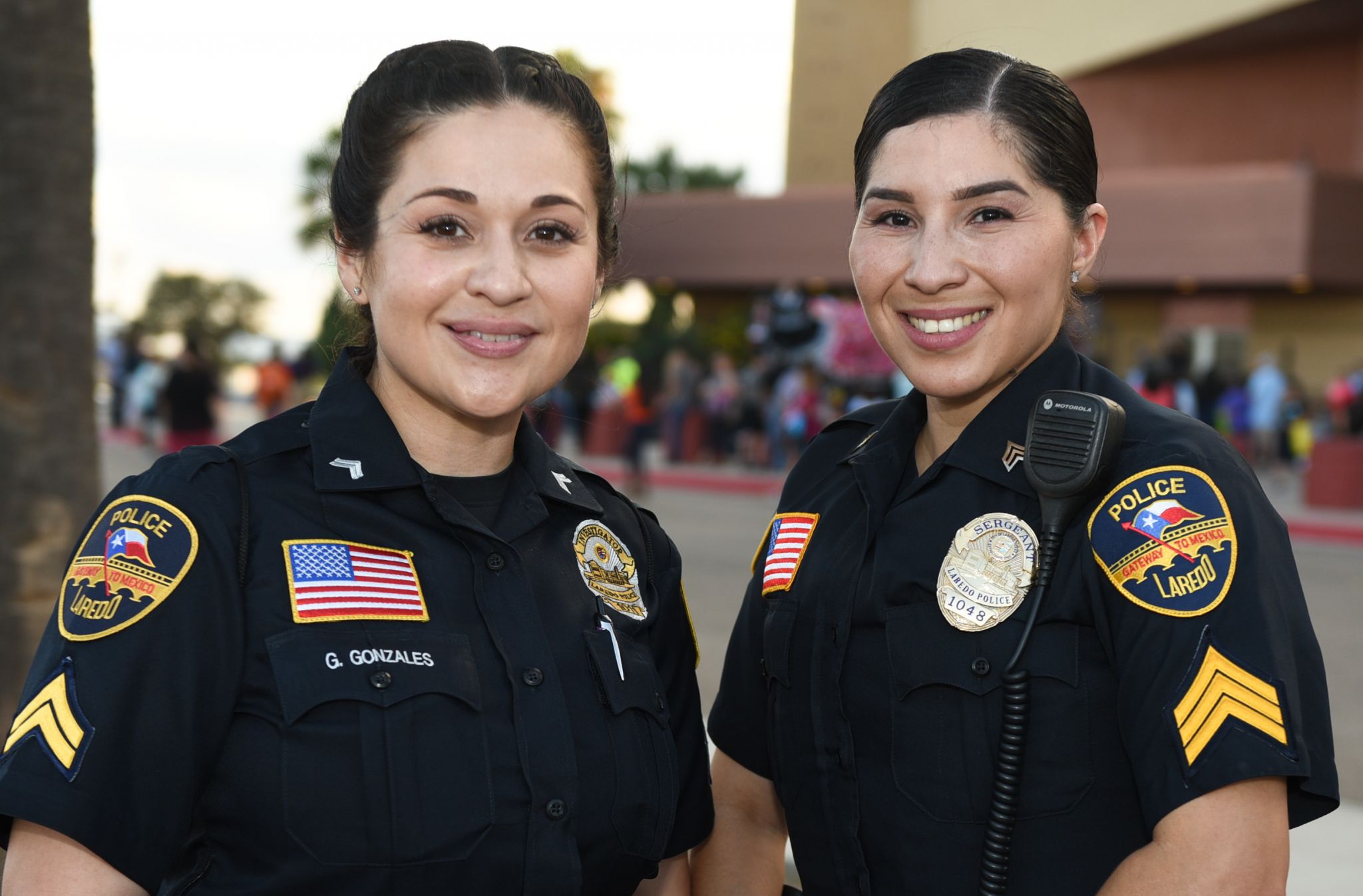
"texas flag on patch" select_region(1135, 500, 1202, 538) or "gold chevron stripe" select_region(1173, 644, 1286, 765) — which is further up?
"texas flag on patch" select_region(1135, 500, 1202, 538)

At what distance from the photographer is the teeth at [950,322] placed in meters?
2.62

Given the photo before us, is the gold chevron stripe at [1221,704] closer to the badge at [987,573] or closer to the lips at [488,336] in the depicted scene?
the badge at [987,573]

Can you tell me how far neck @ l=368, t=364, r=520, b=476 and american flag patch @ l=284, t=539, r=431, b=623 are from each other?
0.82ft

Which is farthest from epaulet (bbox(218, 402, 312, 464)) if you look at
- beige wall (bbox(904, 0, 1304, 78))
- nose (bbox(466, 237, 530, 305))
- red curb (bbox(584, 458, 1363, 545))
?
beige wall (bbox(904, 0, 1304, 78))

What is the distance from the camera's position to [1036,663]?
2355 mm

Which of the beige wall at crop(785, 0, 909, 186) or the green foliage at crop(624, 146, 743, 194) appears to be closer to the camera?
the beige wall at crop(785, 0, 909, 186)

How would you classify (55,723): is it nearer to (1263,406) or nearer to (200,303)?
(1263,406)

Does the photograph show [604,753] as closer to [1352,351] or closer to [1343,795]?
[1343,795]

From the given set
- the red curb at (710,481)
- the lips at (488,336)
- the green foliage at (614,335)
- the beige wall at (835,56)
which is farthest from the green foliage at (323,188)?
the beige wall at (835,56)

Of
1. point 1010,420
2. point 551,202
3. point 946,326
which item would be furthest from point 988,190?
point 551,202

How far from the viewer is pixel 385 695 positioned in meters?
2.28

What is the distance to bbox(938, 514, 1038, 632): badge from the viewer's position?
7.93ft

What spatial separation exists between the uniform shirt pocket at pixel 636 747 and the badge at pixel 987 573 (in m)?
0.57

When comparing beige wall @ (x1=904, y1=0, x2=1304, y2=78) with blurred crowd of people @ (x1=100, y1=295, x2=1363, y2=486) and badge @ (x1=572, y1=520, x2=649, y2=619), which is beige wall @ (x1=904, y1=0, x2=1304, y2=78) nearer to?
blurred crowd of people @ (x1=100, y1=295, x2=1363, y2=486)
